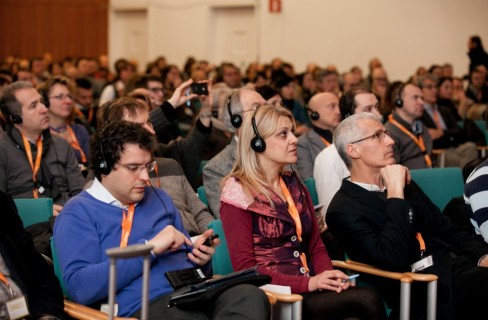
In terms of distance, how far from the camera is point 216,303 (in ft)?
9.92

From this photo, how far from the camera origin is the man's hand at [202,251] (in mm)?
3180

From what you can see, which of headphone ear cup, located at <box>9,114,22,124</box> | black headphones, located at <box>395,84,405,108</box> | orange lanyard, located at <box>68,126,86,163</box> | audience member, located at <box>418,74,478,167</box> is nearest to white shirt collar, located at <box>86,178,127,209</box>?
headphone ear cup, located at <box>9,114,22,124</box>

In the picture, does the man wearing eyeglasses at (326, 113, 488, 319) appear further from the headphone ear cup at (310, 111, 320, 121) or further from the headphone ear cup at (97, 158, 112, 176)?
the headphone ear cup at (310, 111, 320, 121)

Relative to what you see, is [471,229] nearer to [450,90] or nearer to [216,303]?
[216,303]

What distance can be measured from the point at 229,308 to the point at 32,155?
2.44 meters

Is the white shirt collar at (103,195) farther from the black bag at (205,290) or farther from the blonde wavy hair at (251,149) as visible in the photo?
the blonde wavy hair at (251,149)

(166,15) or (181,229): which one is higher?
(166,15)

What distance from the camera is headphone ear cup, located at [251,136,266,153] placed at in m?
3.59

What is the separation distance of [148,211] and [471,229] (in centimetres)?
178

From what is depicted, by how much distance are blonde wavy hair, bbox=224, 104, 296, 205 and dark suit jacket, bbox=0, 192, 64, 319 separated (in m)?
1.01

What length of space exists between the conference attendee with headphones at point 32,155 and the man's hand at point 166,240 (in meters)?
1.88

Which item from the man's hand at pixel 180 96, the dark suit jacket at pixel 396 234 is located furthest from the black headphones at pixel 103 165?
the man's hand at pixel 180 96

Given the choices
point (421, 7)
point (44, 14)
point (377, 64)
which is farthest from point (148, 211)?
point (44, 14)

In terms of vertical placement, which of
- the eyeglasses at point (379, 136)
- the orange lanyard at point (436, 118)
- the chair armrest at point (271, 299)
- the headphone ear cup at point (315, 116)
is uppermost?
the eyeglasses at point (379, 136)
